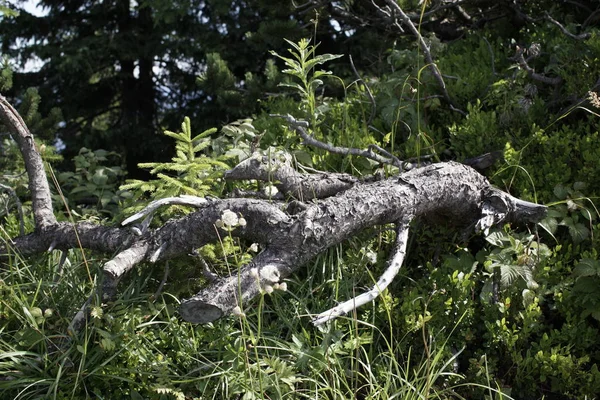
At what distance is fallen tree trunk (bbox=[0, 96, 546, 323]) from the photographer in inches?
106

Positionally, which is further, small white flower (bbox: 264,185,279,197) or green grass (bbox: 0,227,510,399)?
small white flower (bbox: 264,185,279,197)

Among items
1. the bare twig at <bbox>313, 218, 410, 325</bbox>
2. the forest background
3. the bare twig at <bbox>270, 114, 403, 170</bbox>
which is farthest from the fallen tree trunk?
the bare twig at <bbox>270, 114, 403, 170</bbox>

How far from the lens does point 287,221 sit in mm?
2883

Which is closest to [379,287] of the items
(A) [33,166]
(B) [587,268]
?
Answer: (B) [587,268]

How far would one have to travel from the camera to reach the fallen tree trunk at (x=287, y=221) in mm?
2703

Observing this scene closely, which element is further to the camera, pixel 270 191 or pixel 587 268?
pixel 270 191

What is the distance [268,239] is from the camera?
9.49ft

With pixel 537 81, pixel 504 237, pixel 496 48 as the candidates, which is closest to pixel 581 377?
pixel 504 237

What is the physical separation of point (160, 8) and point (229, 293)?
4.11 meters

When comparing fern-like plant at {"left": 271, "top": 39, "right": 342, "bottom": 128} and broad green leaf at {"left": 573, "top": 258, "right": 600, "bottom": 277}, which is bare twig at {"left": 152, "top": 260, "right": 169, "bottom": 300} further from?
broad green leaf at {"left": 573, "top": 258, "right": 600, "bottom": 277}

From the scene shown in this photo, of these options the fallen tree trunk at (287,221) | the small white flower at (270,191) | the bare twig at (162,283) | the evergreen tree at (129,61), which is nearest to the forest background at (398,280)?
the bare twig at (162,283)

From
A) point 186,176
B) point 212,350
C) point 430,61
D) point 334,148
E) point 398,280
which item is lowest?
point 398,280

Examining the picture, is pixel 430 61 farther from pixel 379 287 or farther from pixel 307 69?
pixel 379 287

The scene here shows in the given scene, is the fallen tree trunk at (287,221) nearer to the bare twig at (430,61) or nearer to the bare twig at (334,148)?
the bare twig at (334,148)
